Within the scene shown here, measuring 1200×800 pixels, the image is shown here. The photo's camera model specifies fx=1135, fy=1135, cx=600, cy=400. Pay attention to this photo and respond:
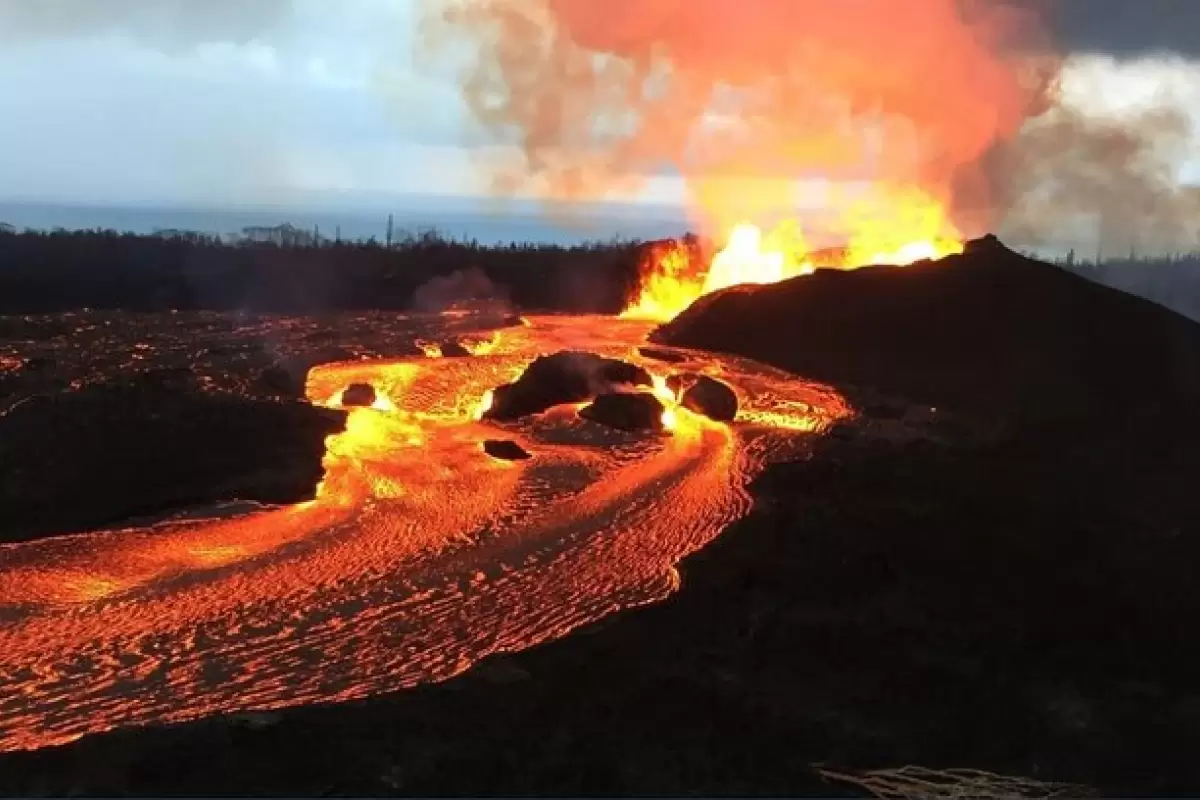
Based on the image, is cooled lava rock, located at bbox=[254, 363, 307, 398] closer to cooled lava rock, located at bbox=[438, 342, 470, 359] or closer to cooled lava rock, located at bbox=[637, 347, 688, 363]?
cooled lava rock, located at bbox=[438, 342, 470, 359]

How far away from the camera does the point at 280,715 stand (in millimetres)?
13023

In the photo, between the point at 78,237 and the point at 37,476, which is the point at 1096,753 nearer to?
the point at 37,476

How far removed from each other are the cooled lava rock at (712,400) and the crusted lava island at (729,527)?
133 millimetres

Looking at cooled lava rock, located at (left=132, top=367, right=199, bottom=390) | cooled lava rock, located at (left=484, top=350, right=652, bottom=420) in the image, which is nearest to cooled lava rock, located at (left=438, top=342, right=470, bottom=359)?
cooled lava rock, located at (left=484, top=350, right=652, bottom=420)

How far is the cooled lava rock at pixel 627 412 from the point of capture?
3083cm

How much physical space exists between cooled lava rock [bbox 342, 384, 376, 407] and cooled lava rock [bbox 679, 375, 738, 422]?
926 centimetres

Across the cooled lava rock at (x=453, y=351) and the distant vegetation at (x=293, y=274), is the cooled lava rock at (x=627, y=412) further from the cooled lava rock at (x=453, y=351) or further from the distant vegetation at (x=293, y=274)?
the distant vegetation at (x=293, y=274)

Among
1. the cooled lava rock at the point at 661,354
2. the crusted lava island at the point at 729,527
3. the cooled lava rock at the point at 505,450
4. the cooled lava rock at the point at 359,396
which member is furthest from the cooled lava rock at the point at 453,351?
the cooled lava rock at the point at 505,450

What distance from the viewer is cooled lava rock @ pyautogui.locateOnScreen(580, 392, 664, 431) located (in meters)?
30.8

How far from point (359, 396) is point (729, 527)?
1537 centimetres

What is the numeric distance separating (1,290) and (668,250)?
3694 centimetres

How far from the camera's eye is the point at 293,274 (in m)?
73.8

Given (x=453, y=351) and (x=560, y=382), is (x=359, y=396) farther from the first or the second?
(x=453, y=351)

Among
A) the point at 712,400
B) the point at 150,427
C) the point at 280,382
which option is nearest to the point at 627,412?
the point at 712,400
